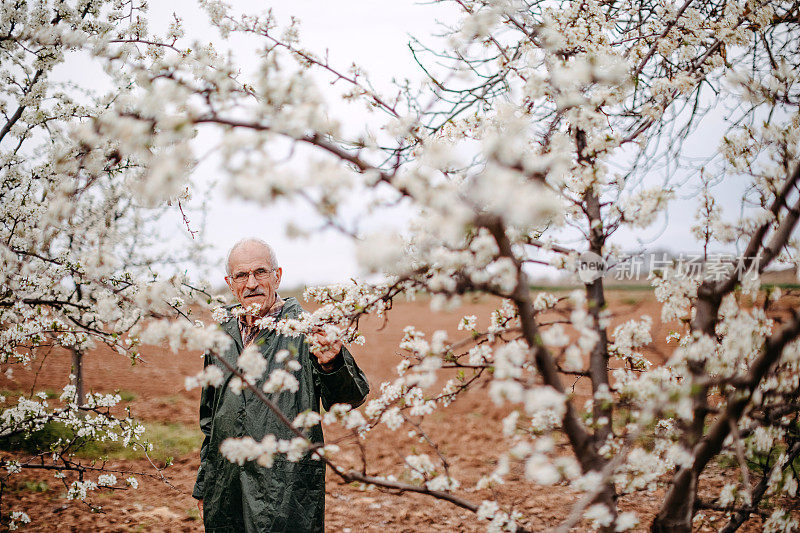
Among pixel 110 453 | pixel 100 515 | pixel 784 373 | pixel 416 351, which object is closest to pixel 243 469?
pixel 416 351

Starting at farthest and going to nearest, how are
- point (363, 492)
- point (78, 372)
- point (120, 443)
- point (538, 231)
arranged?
point (120, 443) → point (78, 372) → point (363, 492) → point (538, 231)

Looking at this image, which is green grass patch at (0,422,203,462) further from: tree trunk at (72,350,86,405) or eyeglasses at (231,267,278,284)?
eyeglasses at (231,267,278,284)

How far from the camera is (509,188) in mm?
1070

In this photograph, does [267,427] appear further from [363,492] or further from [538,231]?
[363,492]

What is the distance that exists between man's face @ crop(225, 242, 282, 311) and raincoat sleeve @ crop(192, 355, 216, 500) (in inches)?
16.8

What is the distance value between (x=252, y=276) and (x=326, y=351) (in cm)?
73

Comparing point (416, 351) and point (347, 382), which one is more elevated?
point (416, 351)

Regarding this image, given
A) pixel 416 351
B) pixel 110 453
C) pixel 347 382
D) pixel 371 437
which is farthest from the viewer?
pixel 371 437

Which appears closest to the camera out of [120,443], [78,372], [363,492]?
[363,492]

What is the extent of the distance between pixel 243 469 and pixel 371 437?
4.84 metres

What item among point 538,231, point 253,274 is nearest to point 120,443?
point 253,274

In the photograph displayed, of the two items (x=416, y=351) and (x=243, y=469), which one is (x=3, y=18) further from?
(x=416, y=351)

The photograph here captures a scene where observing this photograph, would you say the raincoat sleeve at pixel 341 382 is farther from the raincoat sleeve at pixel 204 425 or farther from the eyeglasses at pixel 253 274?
the raincoat sleeve at pixel 204 425

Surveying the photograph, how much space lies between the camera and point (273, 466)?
2557 mm
